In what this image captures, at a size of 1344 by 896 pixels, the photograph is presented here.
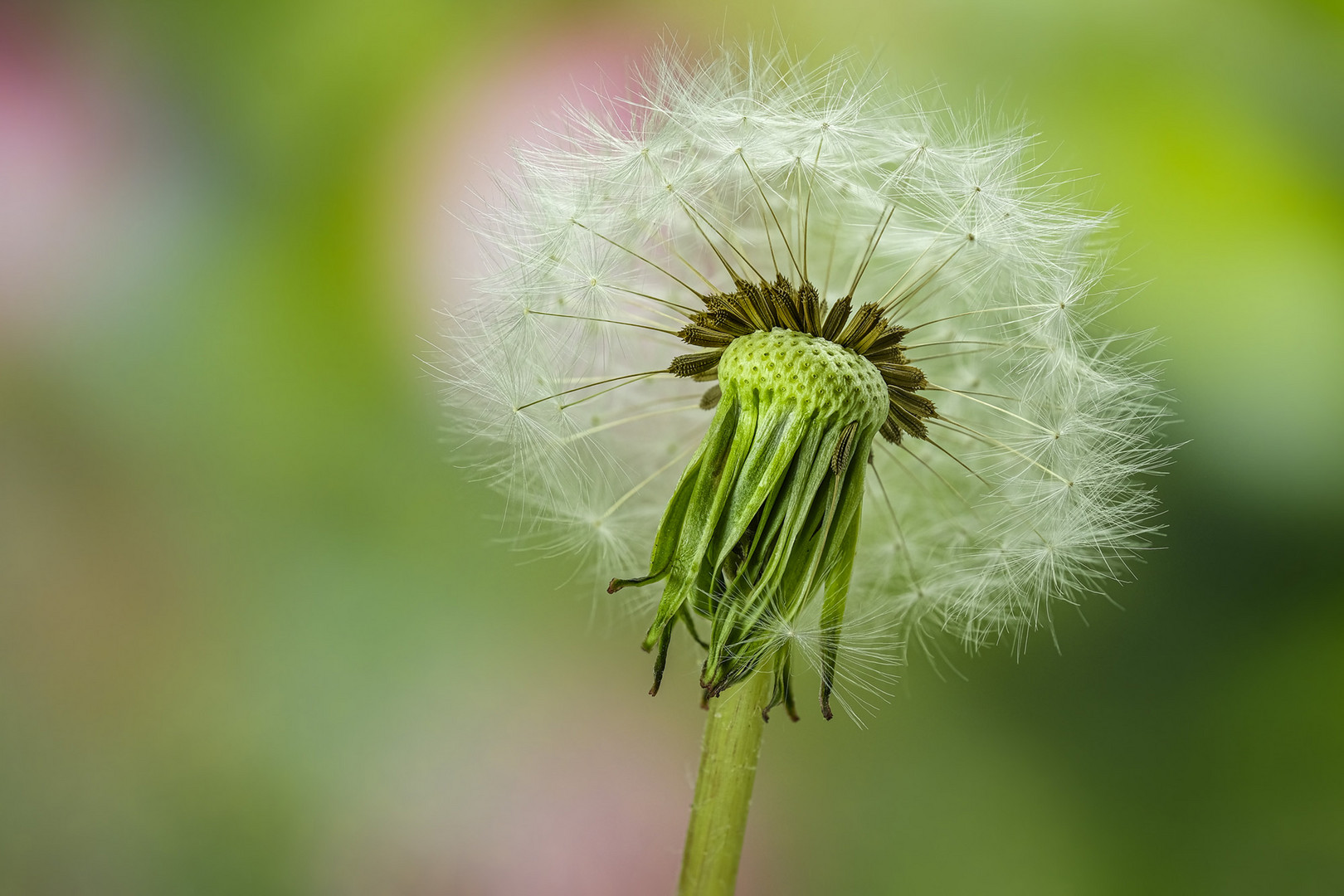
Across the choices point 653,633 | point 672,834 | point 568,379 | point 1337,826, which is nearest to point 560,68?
point 568,379

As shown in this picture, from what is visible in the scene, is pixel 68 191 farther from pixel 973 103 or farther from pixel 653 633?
pixel 973 103

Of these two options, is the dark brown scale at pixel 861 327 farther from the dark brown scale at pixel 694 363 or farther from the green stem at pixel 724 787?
the green stem at pixel 724 787

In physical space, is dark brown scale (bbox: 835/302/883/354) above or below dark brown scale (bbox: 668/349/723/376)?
above

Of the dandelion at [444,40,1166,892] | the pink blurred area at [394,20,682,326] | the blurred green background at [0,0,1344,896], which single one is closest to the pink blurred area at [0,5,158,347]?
the blurred green background at [0,0,1344,896]

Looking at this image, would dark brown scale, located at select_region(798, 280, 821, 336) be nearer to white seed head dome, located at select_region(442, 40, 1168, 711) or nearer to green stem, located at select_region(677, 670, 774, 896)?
white seed head dome, located at select_region(442, 40, 1168, 711)

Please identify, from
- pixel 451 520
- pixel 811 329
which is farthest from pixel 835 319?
pixel 451 520

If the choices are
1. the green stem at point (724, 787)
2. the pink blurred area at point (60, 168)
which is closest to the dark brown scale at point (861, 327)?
the green stem at point (724, 787)
